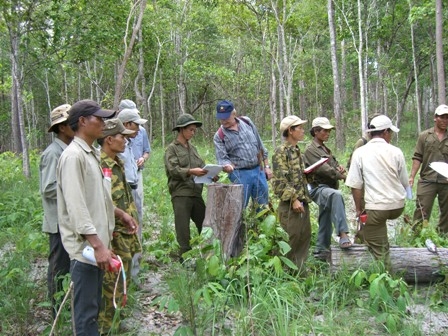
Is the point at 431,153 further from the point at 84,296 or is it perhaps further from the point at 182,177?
the point at 84,296

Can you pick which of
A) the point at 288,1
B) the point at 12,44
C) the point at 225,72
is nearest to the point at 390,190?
the point at 12,44

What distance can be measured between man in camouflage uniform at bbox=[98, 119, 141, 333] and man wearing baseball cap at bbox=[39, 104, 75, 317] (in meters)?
0.35

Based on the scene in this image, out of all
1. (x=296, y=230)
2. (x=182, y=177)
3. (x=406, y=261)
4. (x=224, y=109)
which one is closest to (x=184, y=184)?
(x=182, y=177)

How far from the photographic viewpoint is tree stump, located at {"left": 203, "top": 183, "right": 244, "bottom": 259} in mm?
4281

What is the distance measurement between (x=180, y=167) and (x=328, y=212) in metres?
1.65

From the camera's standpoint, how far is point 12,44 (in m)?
10.4

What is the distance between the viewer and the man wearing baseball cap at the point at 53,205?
348 cm

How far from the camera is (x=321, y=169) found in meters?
4.77

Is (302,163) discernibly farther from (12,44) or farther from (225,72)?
(225,72)

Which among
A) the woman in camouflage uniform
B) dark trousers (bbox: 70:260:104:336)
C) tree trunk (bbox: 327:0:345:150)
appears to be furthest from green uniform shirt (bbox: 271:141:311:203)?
tree trunk (bbox: 327:0:345:150)

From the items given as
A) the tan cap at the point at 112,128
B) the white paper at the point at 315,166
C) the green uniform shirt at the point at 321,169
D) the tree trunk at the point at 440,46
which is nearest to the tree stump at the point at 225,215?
the white paper at the point at 315,166

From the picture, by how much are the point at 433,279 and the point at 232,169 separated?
2.34 metres

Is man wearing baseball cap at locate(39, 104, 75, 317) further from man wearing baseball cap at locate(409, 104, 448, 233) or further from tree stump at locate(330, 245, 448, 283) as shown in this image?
man wearing baseball cap at locate(409, 104, 448, 233)

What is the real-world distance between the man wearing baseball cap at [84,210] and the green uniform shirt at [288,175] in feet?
6.84
